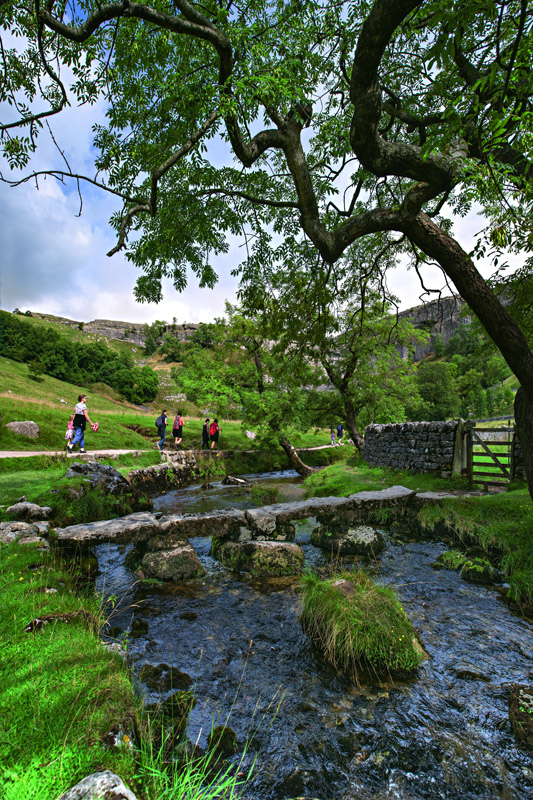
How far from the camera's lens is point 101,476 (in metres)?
11.2

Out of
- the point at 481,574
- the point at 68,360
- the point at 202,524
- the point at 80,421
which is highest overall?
the point at 68,360

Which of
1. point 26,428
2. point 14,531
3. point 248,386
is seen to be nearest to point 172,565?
A: point 14,531

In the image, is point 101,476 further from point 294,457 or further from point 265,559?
point 294,457

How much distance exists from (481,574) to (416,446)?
812cm

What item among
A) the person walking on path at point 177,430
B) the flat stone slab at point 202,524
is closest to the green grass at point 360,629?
the flat stone slab at point 202,524

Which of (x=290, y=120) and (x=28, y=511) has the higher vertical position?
(x=290, y=120)

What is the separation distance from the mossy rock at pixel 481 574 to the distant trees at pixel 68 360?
57.2 meters

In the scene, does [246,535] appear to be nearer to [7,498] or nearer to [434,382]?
[7,498]

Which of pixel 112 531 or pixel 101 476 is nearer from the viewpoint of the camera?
pixel 112 531

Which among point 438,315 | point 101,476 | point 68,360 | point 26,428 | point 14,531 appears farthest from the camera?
point 68,360

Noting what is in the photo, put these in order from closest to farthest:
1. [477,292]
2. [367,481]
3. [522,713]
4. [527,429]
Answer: [522,713]
[477,292]
[527,429]
[367,481]

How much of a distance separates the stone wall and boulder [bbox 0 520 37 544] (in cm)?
1253

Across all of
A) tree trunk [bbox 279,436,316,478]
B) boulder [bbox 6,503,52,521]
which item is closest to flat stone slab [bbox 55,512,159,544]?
boulder [bbox 6,503,52,521]

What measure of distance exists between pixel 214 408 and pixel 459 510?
14.5 metres
